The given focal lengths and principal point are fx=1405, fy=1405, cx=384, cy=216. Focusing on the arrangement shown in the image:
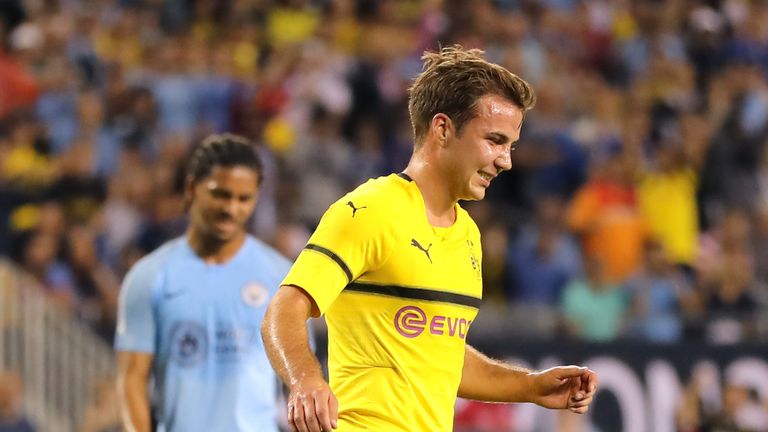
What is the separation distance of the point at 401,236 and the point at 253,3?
1085 cm

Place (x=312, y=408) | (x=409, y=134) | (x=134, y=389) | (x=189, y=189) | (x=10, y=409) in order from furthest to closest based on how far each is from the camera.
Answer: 1. (x=409, y=134)
2. (x=10, y=409)
3. (x=189, y=189)
4. (x=134, y=389)
5. (x=312, y=408)

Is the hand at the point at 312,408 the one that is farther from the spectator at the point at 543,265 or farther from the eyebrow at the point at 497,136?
the spectator at the point at 543,265

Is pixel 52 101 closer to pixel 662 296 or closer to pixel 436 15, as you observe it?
pixel 436 15

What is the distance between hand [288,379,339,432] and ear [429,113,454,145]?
3.65ft

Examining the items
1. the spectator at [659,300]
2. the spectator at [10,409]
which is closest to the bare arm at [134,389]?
the spectator at [10,409]

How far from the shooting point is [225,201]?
6.80 m

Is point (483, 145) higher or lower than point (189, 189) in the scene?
lower

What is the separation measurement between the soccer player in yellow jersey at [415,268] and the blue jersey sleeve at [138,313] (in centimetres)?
201

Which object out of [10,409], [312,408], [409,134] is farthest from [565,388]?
[409,134]

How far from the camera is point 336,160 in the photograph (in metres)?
13.1

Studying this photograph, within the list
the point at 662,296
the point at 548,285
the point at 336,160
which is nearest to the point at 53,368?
the point at 336,160

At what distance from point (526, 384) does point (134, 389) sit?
6.94 ft

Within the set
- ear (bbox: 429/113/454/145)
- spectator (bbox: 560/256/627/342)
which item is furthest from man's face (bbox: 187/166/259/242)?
spectator (bbox: 560/256/627/342)

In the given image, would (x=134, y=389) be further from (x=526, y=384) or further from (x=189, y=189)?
A: (x=526, y=384)
